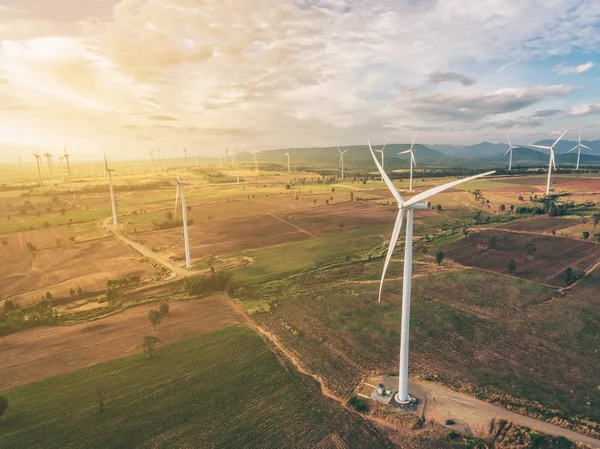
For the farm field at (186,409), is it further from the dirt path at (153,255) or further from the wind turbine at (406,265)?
the dirt path at (153,255)

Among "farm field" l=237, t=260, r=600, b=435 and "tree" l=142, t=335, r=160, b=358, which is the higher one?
"tree" l=142, t=335, r=160, b=358

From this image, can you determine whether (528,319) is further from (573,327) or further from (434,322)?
(434,322)

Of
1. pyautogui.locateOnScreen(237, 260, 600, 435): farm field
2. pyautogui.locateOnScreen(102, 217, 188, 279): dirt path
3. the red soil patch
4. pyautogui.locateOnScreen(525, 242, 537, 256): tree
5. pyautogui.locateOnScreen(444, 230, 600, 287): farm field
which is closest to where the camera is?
pyautogui.locateOnScreen(237, 260, 600, 435): farm field

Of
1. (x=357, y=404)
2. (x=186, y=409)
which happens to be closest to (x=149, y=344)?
(x=186, y=409)

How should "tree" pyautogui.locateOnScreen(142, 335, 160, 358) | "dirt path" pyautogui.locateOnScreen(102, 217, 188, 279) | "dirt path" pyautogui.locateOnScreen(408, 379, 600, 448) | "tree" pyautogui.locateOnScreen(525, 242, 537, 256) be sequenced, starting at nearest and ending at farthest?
1. "dirt path" pyautogui.locateOnScreen(408, 379, 600, 448)
2. "tree" pyautogui.locateOnScreen(142, 335, 160, 358)
3. "dirt path" pyautogui.locateOnScreen(102, 217, 188, 279)
4. "tree" pyautogui.locateOnScreen(525, 242, 537, 256)

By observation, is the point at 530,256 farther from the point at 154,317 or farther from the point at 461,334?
the point at 154,317

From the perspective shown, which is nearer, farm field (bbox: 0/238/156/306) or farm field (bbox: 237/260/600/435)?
farm field (bbox: 237/260/600/435)

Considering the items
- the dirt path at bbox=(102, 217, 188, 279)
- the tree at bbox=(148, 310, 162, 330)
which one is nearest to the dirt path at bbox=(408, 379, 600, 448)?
the tree at bbox=(148, 310, 162, 330)

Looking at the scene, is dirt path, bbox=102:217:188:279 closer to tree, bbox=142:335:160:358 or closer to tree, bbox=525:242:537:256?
tree, bbox=142:335:160:358
